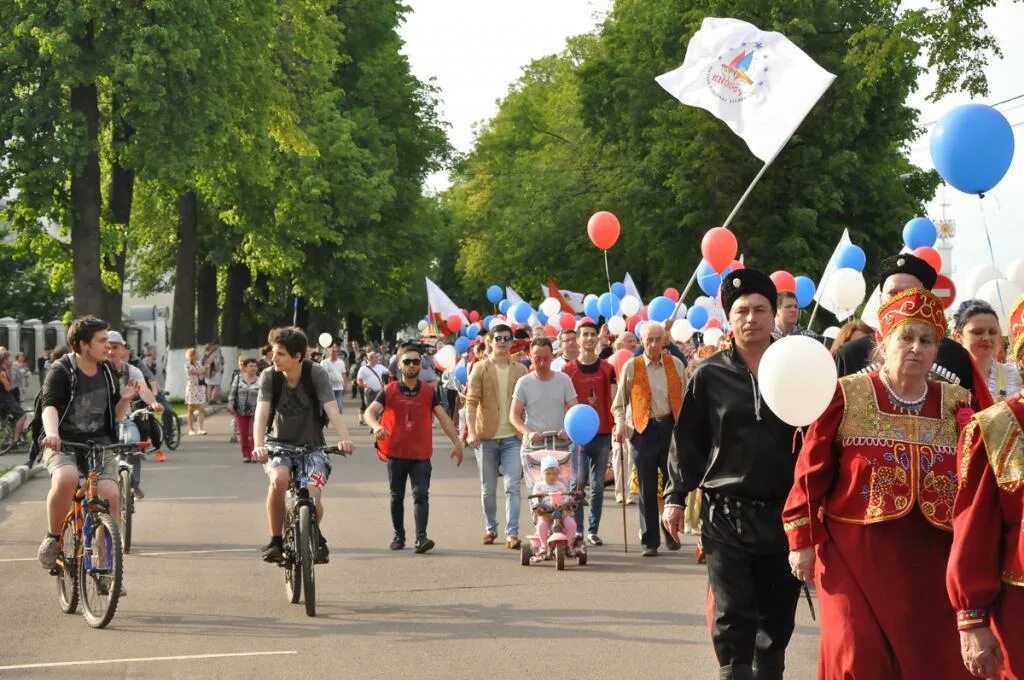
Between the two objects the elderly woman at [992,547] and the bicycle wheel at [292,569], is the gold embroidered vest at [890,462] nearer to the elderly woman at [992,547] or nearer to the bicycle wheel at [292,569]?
the elderly woman at [992,547]

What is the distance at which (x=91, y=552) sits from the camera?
1041 cm

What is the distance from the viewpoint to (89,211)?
33.2m

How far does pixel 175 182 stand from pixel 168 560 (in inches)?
794

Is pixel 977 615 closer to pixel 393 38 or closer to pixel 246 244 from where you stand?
pixel 246 244

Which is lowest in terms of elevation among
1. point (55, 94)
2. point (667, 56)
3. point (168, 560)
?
point (168, 560)

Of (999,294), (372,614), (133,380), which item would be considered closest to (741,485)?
(372,614)

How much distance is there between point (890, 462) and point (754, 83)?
37.0ft

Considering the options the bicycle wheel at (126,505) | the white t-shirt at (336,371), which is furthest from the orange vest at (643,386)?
the white t-shirt at (336,371)

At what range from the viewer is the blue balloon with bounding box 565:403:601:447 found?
13.4 m

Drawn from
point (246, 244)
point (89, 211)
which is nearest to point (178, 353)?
point (246, 244)

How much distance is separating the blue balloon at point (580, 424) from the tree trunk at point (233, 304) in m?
36.7

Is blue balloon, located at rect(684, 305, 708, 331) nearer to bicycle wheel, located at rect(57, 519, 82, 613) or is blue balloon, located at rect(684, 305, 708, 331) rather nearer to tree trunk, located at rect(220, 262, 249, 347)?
bicycle wheel, located at rect(57, 519, 82, 613)

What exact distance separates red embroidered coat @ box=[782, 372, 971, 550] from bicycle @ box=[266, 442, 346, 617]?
515 cm

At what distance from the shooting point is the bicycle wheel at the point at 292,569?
1088cm
